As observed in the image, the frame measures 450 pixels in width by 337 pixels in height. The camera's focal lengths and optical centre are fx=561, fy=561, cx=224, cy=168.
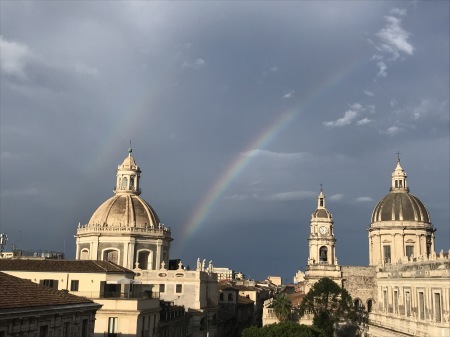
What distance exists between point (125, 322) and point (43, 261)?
1514cm

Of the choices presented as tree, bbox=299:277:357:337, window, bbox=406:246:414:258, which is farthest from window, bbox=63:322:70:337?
window, bbox=406:246:414:258

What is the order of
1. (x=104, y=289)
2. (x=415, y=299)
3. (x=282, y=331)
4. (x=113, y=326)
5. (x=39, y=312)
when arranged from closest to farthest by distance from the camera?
(x=39, y=312)
(x=113, y=326)
(x=282, y=331)
(x=104, y=289)
(x=415, y=299)

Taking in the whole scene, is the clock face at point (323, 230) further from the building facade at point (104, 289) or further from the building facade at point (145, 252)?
the building facade at point (104, 289)

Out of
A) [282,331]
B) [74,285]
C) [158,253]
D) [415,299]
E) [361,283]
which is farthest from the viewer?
[361,283]

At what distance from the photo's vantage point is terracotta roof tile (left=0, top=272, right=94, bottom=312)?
25358mm

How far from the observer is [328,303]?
225 ft

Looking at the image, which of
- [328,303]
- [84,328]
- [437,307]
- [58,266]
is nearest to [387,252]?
[328,303]

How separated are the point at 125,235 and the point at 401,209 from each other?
4240 centimetres

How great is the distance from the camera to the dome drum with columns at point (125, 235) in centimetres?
7631

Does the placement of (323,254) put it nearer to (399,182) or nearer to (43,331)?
(399,182)

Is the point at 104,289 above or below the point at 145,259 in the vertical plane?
below

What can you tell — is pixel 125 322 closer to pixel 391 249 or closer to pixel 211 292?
pixel 211 292

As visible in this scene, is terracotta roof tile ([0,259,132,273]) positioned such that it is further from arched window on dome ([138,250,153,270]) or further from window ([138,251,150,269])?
window ([138,251,150,269])

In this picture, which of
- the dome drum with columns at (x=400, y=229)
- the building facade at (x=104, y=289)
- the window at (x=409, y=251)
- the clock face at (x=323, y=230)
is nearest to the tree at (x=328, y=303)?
the dome drum with columns at (x=400, y=229)
